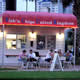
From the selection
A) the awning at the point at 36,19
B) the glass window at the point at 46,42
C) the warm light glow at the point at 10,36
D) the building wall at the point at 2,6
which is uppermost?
the building wall at the point at 2,6

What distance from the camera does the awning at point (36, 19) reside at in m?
16.7

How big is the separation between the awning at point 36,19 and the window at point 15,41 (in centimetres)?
212

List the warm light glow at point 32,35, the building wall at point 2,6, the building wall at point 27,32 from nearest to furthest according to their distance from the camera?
the building wall at point 27,32, the warm light glow at point 32,35, the building wall at point 2,6

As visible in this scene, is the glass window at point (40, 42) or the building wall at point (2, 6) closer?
the glass window at point (40, 42)

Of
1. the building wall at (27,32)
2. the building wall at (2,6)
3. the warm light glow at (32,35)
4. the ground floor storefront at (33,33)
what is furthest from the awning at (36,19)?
the building wall at (2,6)

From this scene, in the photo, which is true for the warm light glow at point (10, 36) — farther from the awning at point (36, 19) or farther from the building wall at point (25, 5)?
the building wall at point (25, 5)

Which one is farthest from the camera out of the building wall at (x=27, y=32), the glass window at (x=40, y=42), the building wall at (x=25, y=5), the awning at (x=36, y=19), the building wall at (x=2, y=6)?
the building wall at (x=2, y=6)

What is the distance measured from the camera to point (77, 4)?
65.5ft

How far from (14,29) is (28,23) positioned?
204 cm

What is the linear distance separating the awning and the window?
212cm

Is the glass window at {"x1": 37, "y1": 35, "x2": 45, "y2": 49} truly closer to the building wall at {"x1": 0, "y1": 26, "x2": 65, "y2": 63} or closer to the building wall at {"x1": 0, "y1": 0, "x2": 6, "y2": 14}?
the building wall at {"x1": 0, "y1": 26, "x2": 65, "y2": 63}

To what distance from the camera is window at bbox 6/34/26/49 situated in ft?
61.0

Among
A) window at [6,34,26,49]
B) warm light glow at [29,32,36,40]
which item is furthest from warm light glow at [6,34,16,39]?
warm light glow at [29,32,36,40]

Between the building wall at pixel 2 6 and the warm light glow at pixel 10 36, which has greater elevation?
the building wall at pixel 2 6
